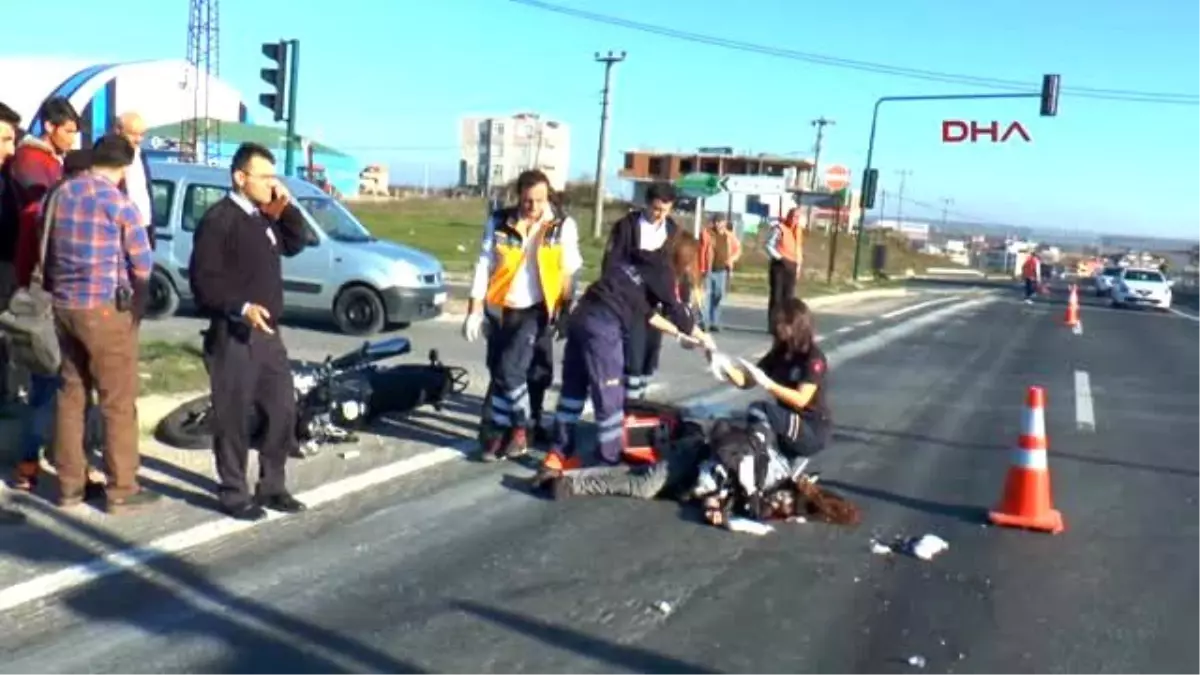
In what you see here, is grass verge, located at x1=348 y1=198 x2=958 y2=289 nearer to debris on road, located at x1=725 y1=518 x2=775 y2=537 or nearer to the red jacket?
the red jacket

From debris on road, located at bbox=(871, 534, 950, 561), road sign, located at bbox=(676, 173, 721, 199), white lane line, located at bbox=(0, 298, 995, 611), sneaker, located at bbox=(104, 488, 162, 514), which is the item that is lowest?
white lane line, located at bbox=(0, 298, 995, 611)

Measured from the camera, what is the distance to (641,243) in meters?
9.02

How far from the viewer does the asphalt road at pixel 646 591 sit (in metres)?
4.89

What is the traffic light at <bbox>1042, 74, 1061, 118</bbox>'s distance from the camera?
35.1 m

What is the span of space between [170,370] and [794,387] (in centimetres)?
490

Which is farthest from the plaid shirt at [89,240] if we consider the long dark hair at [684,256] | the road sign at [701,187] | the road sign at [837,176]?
the road sign at [837,176]

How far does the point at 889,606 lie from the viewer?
5723mm

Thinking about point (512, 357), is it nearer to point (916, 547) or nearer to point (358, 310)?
point (916, 547)

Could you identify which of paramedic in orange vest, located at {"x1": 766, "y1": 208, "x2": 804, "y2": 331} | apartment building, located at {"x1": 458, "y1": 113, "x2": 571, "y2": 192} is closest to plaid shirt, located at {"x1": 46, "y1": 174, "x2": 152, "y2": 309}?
paramedic in orange vest, located at {"x1": 766, "y1": 208, "x2": 804, "y2": 331}

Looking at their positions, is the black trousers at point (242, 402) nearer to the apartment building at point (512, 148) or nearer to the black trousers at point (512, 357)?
the black trousers at point (512, 357)

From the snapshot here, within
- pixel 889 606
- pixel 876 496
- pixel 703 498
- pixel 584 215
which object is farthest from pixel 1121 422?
pixel 584 215

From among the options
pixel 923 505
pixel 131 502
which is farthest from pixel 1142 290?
pixel 131 502

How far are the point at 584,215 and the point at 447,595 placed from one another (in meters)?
64.7

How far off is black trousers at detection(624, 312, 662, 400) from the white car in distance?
38.6m
